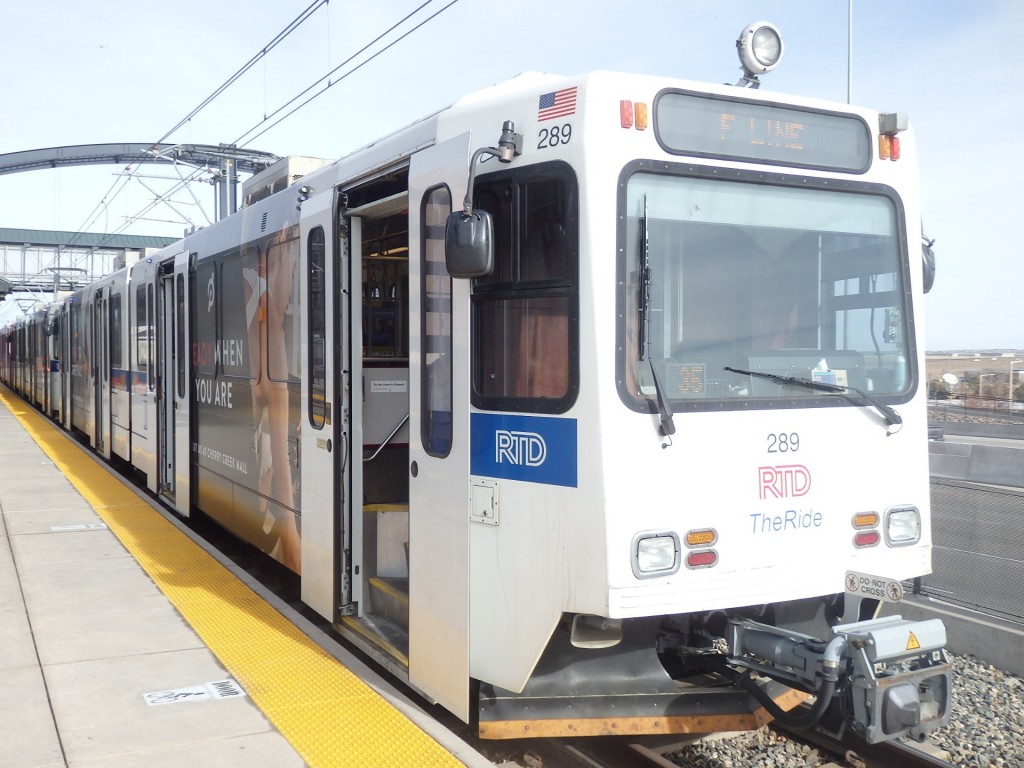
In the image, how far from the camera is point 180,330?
9758 mm

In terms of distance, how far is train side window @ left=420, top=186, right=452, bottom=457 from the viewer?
4477mm

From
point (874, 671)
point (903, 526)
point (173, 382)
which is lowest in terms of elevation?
point (874, 671)

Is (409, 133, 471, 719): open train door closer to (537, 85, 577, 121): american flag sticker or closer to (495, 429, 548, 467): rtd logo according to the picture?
(495, 429, 548, 467): rtd logo

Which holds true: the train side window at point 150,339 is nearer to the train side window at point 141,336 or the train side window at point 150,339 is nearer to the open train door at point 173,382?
the train side window at point 141,336

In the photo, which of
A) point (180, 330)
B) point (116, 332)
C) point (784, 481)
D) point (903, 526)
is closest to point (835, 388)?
point (784, 481)

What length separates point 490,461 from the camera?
4281 millimetres

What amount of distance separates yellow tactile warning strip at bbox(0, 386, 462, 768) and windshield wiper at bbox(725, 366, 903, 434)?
215 cm

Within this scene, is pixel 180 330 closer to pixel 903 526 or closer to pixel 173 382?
pixel 173 382

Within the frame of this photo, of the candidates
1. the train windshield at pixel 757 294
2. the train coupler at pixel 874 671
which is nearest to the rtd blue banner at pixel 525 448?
the train windshield at pixel 757 294

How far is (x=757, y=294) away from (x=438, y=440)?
164 cm

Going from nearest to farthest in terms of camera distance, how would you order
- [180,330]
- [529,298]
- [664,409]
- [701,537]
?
[664,409] < [701,537] < [529,298] < [180,330]

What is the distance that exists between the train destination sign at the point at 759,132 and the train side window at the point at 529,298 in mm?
560

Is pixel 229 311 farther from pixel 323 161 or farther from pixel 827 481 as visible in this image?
pixel 827 481

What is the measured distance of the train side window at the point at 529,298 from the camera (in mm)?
3961
